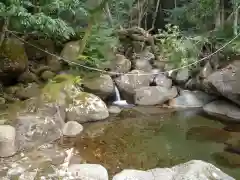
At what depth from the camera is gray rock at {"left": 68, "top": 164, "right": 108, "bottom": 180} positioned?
15.5ft

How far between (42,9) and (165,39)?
510cm

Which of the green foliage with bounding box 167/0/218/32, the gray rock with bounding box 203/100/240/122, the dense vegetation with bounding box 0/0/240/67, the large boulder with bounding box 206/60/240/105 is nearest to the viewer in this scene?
the dense vegetation with bounding box 0/0/240/67

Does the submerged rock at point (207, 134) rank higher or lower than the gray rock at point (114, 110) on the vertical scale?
lower

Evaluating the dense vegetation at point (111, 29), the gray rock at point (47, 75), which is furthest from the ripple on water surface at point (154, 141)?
the dense vegetation at point (111, 29)

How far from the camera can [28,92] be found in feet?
25.6

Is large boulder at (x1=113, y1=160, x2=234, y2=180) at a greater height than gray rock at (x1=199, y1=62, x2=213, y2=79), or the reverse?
gray rock at (x1=199, y1=62, x2=213, y2=79)

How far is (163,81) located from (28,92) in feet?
13.7

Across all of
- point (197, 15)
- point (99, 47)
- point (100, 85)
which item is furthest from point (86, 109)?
point (197, 15)

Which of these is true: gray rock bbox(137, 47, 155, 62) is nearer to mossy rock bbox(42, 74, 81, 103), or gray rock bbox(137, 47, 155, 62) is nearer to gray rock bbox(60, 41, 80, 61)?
gray rock bbox(60, 41, 80, 61)

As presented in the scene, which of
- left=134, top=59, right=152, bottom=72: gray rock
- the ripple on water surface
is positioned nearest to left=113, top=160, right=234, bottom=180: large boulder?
the ripple on water surface

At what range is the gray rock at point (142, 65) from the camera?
10.8m

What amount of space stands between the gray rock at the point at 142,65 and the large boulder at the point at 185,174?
6.14m

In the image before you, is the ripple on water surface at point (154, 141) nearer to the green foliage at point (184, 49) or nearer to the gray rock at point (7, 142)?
the gray rock at point (7, 142)

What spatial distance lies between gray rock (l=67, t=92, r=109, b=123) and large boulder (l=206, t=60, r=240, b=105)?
298 cm
